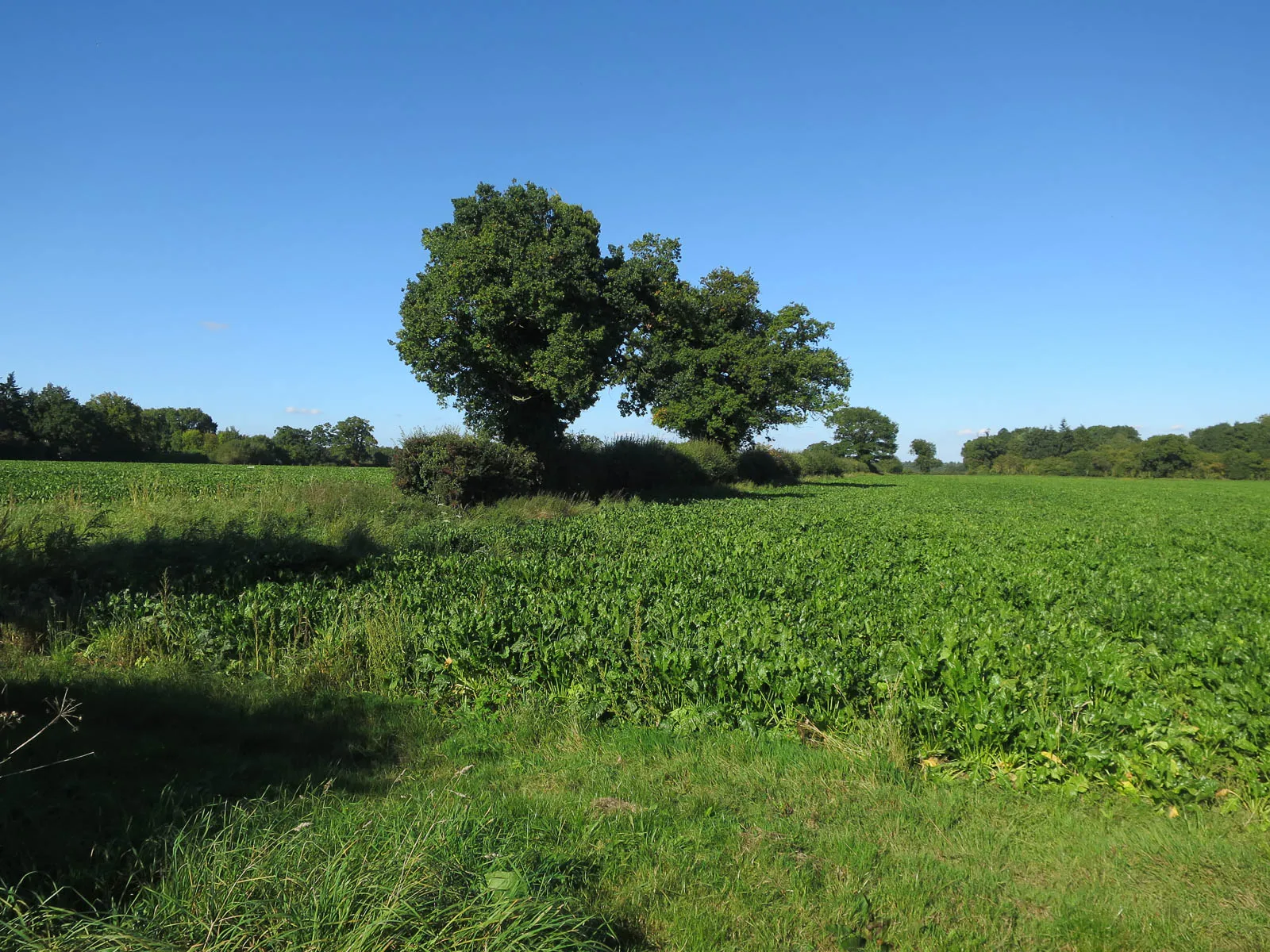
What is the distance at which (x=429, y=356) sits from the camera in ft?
72.9

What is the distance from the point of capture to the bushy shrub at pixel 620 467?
84.7 feet

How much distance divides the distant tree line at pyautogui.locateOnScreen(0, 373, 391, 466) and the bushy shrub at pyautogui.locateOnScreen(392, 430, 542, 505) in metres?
28.0

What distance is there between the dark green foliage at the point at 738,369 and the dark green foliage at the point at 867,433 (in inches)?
3471

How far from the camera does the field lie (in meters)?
3.28

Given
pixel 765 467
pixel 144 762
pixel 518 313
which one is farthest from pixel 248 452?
pixel 144 762

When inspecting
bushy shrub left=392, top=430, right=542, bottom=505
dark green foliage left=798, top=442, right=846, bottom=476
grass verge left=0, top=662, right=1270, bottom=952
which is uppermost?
dark green foliage left=798, top=442, right=846, bottom=476

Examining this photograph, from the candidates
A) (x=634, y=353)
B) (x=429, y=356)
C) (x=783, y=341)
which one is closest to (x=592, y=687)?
(x=429, y=356)

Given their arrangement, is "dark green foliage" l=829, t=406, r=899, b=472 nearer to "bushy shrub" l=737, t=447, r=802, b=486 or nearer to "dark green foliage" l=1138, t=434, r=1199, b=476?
"dark green foliage" l=1138, t=434, r=1199, b=476

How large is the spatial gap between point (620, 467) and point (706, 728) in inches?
979

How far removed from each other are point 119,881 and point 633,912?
2.34 meters

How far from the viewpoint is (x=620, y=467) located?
99.6 ft

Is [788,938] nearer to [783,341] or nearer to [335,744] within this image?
[335,744]

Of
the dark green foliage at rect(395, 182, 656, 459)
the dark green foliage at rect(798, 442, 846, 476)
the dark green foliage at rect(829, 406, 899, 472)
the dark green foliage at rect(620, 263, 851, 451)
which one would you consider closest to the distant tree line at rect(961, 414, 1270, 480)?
the dark green foliage at rect(829, 406, 899, 472)

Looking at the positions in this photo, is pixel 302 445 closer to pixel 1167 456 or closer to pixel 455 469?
pixel 455 469
